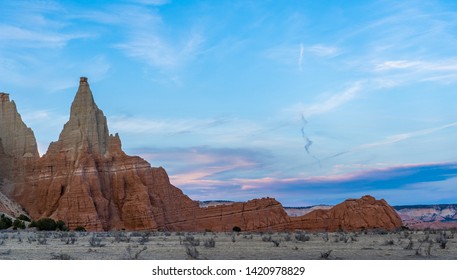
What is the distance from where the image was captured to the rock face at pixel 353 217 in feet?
345

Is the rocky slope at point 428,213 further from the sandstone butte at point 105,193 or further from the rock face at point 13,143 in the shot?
the rock face at point 13,143

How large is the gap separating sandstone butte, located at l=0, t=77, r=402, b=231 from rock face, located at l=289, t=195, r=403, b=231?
0.17 m

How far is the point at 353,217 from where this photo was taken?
108 metres

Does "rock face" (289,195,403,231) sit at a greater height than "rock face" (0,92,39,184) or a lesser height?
lesser

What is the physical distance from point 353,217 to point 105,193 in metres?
46.8

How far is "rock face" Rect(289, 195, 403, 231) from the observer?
105m

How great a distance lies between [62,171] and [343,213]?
5457 cm

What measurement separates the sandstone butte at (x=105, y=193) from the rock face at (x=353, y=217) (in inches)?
6.8

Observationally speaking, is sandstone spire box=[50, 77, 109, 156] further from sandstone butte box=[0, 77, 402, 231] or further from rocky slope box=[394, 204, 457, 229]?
rocky slope box=[394, 204, 457, 229]

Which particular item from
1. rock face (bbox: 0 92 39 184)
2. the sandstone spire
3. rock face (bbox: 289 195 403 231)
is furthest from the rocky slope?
rock face (bbox: 0 92 39 184)

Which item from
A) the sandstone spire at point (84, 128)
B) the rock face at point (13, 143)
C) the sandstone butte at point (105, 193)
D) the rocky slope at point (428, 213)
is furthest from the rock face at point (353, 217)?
Answer: the rock face at point (13, 143)

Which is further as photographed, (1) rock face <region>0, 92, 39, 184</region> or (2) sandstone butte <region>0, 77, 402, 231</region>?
(1) rock face <region>0, 92, 39, 184</region>
